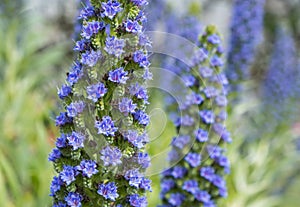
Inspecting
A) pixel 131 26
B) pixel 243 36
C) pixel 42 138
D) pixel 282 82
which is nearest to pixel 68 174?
pixel 131 26

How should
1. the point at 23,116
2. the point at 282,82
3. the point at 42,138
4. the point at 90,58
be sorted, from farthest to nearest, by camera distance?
the point at 282,82 → the point at 23,116 → the point at 42,138 → the point at 90,58

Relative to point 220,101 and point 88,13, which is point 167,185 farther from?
point 88,13

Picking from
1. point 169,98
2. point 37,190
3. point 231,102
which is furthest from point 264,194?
point 37,190

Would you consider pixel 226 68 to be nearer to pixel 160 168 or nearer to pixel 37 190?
pixel 37 190

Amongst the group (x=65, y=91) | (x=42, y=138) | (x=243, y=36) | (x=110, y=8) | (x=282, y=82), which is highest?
(x=282, y=82)

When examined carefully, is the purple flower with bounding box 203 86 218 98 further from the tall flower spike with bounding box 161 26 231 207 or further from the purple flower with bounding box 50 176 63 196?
the purple flower with bounding box 50 176 63 196

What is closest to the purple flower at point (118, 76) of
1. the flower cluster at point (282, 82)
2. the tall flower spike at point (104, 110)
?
the tall flower spike at point (104, 110)

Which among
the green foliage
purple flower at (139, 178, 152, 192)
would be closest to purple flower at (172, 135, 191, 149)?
purple flower at (139, 178, 152, 192)
